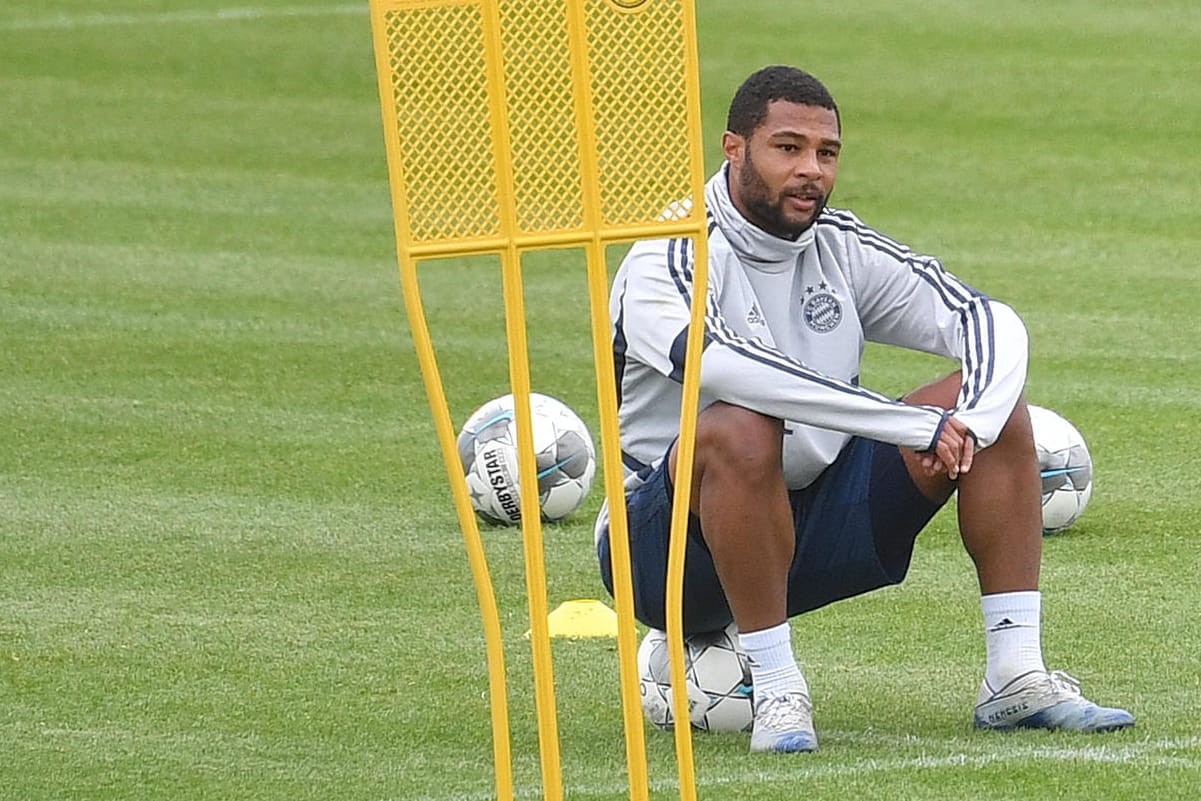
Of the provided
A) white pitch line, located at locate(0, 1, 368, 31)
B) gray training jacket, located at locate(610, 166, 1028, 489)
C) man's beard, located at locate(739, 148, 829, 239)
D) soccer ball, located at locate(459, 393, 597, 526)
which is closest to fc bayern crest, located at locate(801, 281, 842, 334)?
gray training jacket, located at locate(610, 166, 1028, 489)

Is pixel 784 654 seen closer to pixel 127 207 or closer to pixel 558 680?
pixel 558 680

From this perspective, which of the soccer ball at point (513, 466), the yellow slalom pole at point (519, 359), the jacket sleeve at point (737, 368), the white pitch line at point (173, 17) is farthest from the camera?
the white pitch line at point (173, 17)

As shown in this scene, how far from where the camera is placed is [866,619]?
21.2ft

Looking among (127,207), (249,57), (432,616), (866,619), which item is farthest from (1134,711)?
(249,57)

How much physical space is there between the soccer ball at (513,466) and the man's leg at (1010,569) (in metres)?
2.75

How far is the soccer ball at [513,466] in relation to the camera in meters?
7.84

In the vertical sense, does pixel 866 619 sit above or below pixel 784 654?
below

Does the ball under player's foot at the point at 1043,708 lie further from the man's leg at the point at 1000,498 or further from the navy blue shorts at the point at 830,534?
the navy blue shorts at the point at 830,534

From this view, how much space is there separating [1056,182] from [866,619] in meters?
9.69

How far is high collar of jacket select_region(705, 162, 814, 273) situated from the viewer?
17.2ft

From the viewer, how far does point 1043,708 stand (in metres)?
5.15

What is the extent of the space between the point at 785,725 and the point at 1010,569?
59 cm

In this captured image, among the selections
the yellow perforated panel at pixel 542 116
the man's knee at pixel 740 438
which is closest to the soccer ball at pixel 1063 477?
the man's knee at pixel 740 438

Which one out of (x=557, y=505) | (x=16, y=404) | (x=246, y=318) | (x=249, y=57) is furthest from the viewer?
(x=249, y=57)
